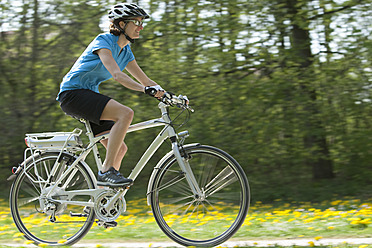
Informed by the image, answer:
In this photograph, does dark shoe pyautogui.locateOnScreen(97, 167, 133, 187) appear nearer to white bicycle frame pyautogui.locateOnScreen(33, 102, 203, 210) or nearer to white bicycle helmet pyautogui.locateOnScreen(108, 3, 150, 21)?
white bicycle frame pyautogui.locateOnScreen(33, 102, 203, 210)

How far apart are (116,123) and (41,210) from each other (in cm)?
113

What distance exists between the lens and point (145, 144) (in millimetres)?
7418

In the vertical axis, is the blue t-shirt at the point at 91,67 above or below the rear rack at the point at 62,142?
above

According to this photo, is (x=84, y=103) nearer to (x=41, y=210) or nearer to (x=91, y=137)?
(x=91, y=137)

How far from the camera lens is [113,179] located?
4270 mm

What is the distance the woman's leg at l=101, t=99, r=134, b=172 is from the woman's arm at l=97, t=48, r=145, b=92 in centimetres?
22

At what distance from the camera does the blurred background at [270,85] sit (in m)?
7.11

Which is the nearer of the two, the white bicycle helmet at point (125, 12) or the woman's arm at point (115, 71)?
the woman's arm at point (115, 71)

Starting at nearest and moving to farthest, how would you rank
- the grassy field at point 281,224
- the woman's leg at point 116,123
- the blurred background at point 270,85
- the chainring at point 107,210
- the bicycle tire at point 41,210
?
the woman's leg at point 116,123 < the chainring at point 107,210 < the bicycle tire at point 41,210 < the grassy field at point 281,224 < the blurred background at point 270,85

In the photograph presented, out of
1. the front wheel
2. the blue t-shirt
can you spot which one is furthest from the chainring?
the blue t-shirt

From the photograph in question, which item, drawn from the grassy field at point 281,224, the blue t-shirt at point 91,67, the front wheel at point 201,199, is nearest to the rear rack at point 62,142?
the blue t-shirt at point 91,67

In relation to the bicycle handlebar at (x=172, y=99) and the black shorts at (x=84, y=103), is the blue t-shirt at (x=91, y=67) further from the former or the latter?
the bicycle handlebar at (x=172, y=99)

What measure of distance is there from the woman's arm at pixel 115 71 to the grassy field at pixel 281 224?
58.6 inches

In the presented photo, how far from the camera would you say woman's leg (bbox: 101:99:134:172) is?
4.20 m
